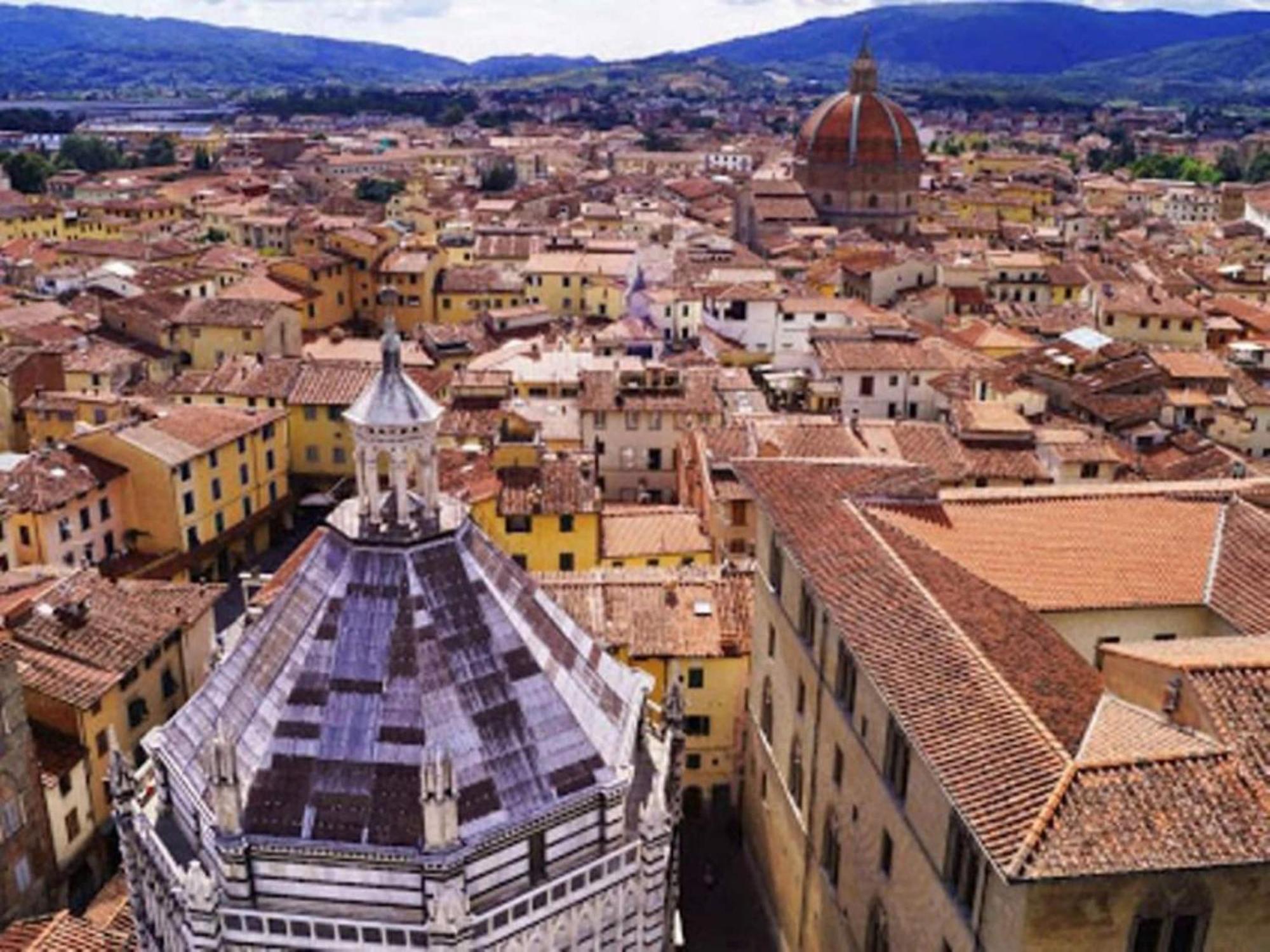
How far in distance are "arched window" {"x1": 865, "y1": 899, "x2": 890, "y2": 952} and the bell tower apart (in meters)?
12.3

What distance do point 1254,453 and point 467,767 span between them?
176 ft

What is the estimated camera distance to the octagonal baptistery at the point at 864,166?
417ft

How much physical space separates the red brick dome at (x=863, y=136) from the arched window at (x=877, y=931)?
111173 mm

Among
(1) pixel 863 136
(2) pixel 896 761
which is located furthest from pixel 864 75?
(2) pixel 896 761

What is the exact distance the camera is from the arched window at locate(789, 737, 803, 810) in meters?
30.8

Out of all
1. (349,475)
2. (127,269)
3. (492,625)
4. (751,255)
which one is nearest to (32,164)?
(127,269)

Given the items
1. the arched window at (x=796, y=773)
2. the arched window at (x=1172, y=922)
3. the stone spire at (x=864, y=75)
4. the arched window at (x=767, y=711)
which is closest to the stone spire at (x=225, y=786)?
the arched window at (x=1172, y=922)

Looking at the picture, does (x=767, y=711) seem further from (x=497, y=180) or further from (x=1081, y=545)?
(x=497, y=180)

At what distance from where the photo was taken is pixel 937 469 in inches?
1869

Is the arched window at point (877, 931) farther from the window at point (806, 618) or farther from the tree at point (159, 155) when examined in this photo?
the tree at point (159, 155)

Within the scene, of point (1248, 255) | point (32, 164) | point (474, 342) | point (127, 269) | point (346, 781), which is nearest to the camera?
point (346, 781)

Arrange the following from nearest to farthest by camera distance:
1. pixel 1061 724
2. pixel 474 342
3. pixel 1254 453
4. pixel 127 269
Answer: pixel 1061 724, pixel 1254 453, pixel 474 342, pixel 127 269

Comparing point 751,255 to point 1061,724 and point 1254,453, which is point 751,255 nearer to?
point 1254,453

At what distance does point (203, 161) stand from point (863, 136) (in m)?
106
